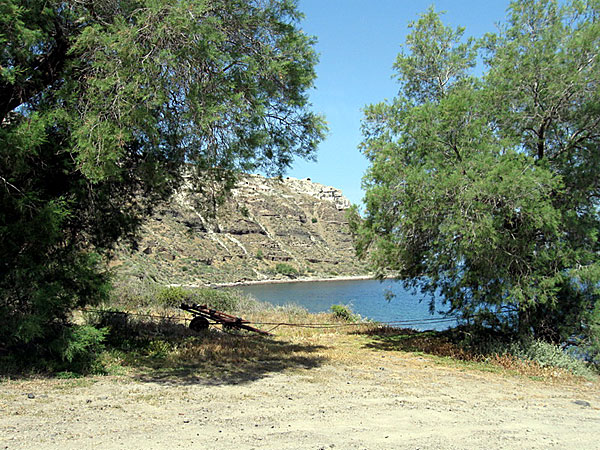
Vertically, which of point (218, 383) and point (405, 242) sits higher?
point (405, 242)

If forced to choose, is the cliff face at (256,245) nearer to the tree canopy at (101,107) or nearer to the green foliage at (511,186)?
the green foliage at (511,186)

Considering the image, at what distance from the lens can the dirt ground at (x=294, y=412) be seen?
190 inches

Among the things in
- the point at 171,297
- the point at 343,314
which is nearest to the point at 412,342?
the point at 343,314

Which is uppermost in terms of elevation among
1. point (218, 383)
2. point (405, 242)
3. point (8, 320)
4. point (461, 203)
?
point (461, 203)

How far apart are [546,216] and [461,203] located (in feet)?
5.69

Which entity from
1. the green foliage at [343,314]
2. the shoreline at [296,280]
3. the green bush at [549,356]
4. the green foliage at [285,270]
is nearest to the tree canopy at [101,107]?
the green bush at [549,356]

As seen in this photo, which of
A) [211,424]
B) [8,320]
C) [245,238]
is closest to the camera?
[211,424]

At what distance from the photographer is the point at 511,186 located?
10117mm

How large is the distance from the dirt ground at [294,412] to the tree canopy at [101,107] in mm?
1992

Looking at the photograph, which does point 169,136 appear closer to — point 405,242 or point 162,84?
point 162,84

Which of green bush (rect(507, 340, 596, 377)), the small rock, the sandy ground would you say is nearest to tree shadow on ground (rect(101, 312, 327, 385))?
the sandy ground

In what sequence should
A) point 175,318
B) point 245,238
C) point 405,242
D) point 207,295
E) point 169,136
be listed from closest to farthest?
point 169,136 → point 405,242 → point 175,318 → point 207,295 → point 245,238

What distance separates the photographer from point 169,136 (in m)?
9.09

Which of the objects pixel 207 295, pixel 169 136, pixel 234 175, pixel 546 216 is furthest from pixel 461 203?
pixel 207 295
